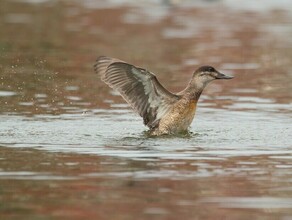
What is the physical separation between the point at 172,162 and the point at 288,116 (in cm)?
375

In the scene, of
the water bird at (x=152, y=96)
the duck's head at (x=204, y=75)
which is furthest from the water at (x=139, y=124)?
the duck's head at (x=204, y=75)

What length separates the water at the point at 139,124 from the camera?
9133 millimetres

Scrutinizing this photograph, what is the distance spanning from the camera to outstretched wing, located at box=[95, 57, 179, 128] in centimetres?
1280

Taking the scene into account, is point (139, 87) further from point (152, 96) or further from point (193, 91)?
point (193, 91)

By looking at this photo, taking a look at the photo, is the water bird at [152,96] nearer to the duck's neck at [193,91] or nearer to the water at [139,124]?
the duck's neck at [193,91]

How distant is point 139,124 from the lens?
46.3ft

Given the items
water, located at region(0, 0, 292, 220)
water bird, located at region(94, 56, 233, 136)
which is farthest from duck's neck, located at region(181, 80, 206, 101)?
water, located at region(0, 0, 292, 220)

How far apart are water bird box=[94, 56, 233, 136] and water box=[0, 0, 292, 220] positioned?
0.24 meters

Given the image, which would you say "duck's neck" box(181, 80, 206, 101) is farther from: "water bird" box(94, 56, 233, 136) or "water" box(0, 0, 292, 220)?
"water" box(0, 0, 292, 220)

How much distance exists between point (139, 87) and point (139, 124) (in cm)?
122

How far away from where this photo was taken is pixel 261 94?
644 inches

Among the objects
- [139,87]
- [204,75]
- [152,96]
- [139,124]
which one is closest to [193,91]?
[204,75]

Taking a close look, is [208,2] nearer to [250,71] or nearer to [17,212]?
[250,71]

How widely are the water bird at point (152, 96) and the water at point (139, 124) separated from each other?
9.5 inches
